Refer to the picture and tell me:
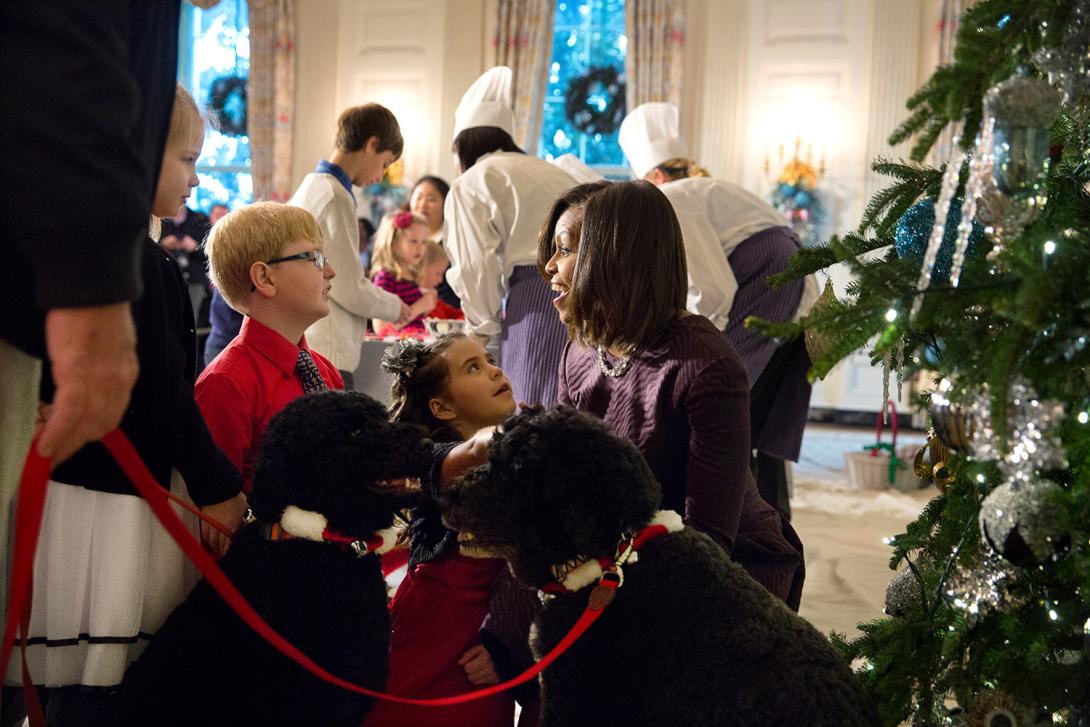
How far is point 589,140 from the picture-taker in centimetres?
965

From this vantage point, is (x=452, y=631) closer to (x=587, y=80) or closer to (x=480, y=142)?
(x=480, y=142)

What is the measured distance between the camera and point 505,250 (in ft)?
11.4

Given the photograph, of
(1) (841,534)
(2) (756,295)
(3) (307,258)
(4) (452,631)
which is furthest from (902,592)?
(1) (841,534)

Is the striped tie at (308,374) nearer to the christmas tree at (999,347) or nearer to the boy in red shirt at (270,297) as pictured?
the boy in red shirt at (270,297)

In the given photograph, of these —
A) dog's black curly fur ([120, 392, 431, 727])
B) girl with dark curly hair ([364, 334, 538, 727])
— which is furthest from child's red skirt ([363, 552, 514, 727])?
dog's black curly fur ([120, 392, 431, 727])

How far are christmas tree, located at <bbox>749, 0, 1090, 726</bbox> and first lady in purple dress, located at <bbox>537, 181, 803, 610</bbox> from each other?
0.35m

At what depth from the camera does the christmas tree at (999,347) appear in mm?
1164

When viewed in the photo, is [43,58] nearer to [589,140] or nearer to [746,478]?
[746,478]

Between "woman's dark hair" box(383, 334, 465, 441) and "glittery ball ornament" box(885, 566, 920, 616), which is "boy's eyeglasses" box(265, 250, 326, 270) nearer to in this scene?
"woman's dark hair" box(383, 334, 465, 441)

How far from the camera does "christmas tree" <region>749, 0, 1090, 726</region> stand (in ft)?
3.82

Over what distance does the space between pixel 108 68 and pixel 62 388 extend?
339mm

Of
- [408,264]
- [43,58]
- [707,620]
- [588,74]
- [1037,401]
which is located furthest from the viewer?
[588,74]

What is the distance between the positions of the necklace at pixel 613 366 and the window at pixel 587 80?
777 cm

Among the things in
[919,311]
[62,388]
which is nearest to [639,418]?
[919,311]
